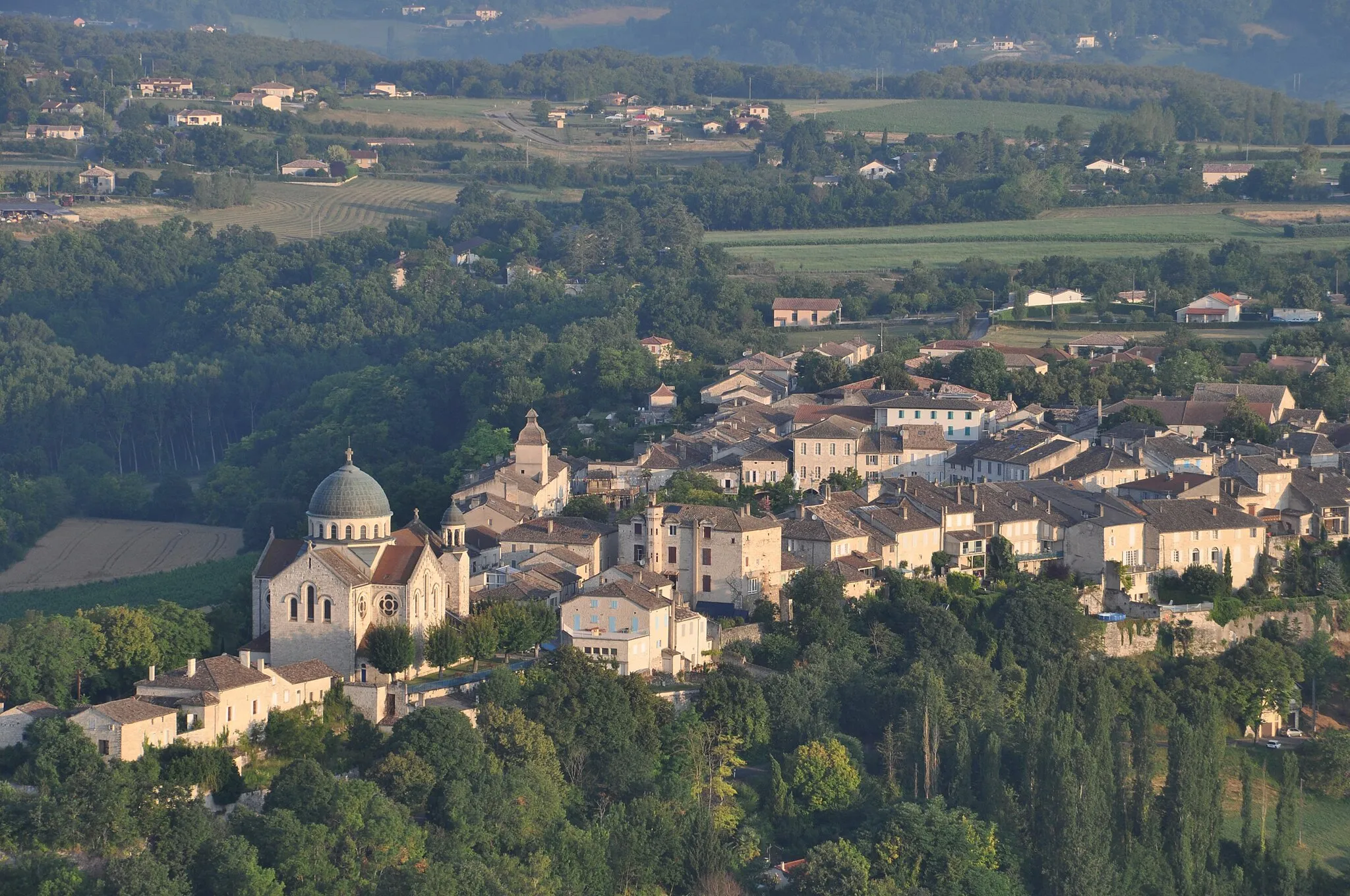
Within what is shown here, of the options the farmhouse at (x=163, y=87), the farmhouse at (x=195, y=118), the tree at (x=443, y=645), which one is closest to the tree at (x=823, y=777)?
the tree at (x=443, y=645)

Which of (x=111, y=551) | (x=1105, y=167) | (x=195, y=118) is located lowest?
(x=111, y=551)

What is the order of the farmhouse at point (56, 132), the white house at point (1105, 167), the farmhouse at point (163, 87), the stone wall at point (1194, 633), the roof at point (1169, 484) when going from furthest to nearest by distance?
the farmhouse at point (163, 87) → the farmhouse at point (56, 132) → the white house at point (1105, 167) → the roof at point (1169, 484) → the stone wall at point (1194, 633)

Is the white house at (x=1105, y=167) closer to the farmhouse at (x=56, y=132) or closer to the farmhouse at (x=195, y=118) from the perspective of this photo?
the farmhouse at (x=195, y=118)

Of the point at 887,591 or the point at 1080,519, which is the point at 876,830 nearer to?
the point at 887,591

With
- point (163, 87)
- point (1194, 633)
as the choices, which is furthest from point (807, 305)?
point (163, 87)

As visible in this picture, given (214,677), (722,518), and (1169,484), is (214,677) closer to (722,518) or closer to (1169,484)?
(722,518)

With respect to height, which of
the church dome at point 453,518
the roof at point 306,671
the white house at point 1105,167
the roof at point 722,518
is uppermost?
the white house at point 1105,167
